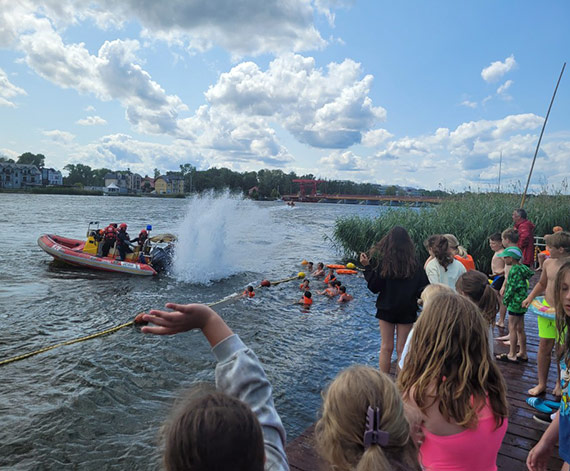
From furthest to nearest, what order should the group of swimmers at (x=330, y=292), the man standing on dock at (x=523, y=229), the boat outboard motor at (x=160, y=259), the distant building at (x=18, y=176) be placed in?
the distant building at (x=18, y=176), the boat outboard motor at (x=160, y=259), the group of swimmers at (x=330, y=292), the man standing on dock at (x=523, y=229)

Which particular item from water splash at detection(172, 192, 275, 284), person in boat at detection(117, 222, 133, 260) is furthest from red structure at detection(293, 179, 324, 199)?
person in boat at detection(117, 222, 133, 260)

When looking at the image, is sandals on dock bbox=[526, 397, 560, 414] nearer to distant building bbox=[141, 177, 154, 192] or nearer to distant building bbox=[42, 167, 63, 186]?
distant building bbox=[42, 167, 63, 186]

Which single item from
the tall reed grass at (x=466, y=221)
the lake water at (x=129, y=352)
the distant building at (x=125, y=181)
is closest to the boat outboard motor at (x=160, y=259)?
the lake water at (x=129, y=352)

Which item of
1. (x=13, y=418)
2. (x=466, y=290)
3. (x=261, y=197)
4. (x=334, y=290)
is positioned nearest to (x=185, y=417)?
(x=466, y=290)

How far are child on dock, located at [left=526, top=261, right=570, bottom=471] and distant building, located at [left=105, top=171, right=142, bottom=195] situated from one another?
136153 mm

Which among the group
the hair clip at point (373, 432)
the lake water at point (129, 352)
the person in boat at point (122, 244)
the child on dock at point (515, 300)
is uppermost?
the hair clip at point (373, 432)

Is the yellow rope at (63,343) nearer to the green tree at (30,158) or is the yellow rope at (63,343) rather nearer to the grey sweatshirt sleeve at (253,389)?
the grey sweatshirt sleeve at (253,389)

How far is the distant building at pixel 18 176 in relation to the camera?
314ft

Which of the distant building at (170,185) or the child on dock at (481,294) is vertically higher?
the distant building at (170,185)

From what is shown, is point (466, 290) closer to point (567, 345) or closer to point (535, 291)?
point (567, 345)

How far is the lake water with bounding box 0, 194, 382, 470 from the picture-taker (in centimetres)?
505

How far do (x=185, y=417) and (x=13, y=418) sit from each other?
586 centimetres

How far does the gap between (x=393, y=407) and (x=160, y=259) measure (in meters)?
14.6

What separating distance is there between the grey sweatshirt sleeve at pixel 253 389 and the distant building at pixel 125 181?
136 metres
